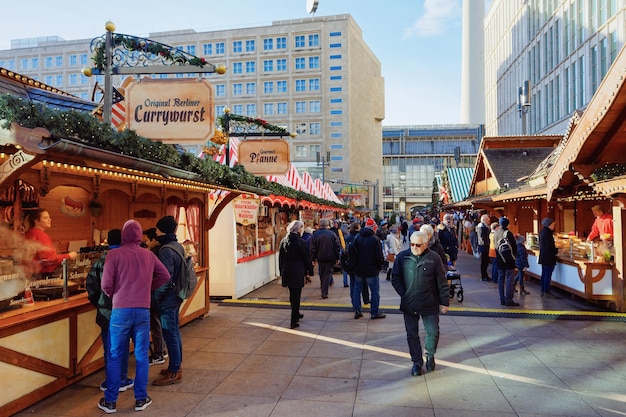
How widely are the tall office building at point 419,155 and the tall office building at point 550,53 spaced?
33.1 meters

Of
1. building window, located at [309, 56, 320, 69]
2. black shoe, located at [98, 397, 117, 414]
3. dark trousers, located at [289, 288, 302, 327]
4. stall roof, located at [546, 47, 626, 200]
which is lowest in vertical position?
black shoe, located at [98, 397, 117, 414]

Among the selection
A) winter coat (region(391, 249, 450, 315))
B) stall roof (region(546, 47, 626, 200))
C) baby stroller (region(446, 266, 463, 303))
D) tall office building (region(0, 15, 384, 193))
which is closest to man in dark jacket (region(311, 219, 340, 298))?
baby stroller (region(446, 266, 463, 303))

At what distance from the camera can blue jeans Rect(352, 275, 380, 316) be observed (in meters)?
8.38

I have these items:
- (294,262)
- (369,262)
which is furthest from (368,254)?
(294,262)

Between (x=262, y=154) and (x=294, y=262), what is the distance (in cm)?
506

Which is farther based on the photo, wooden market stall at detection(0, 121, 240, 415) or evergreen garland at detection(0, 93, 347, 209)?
wooden market stall at detection(0, 121, 240, 415)

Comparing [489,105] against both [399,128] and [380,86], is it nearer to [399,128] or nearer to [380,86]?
[380,86]

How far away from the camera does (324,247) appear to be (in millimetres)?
11164

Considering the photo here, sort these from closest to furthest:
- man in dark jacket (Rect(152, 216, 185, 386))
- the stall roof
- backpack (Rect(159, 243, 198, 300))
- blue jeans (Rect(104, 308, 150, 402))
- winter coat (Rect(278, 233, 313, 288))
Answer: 1. blue jeans (Rect(104, 308, 150, 402))
2. man in dark jacket (Rect(152, 216, 185, 386))
3. backpack (Rect(159, 243, 198, 300))
4. the stall roof
5. winter coat (Rect(278, 233, 313, 288))

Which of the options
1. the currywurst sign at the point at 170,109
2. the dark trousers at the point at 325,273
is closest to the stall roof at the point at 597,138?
the dark trousers at the point at 325,273

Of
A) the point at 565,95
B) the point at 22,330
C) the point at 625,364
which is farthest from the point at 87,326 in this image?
the point at 565,95

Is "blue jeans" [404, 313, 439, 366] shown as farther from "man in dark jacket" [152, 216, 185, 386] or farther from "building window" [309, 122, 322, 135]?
"building window" [309, 122, 322, 135]

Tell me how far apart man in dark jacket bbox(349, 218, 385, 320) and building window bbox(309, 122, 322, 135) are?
57.7 metres

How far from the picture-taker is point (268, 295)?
1116 centimetres
